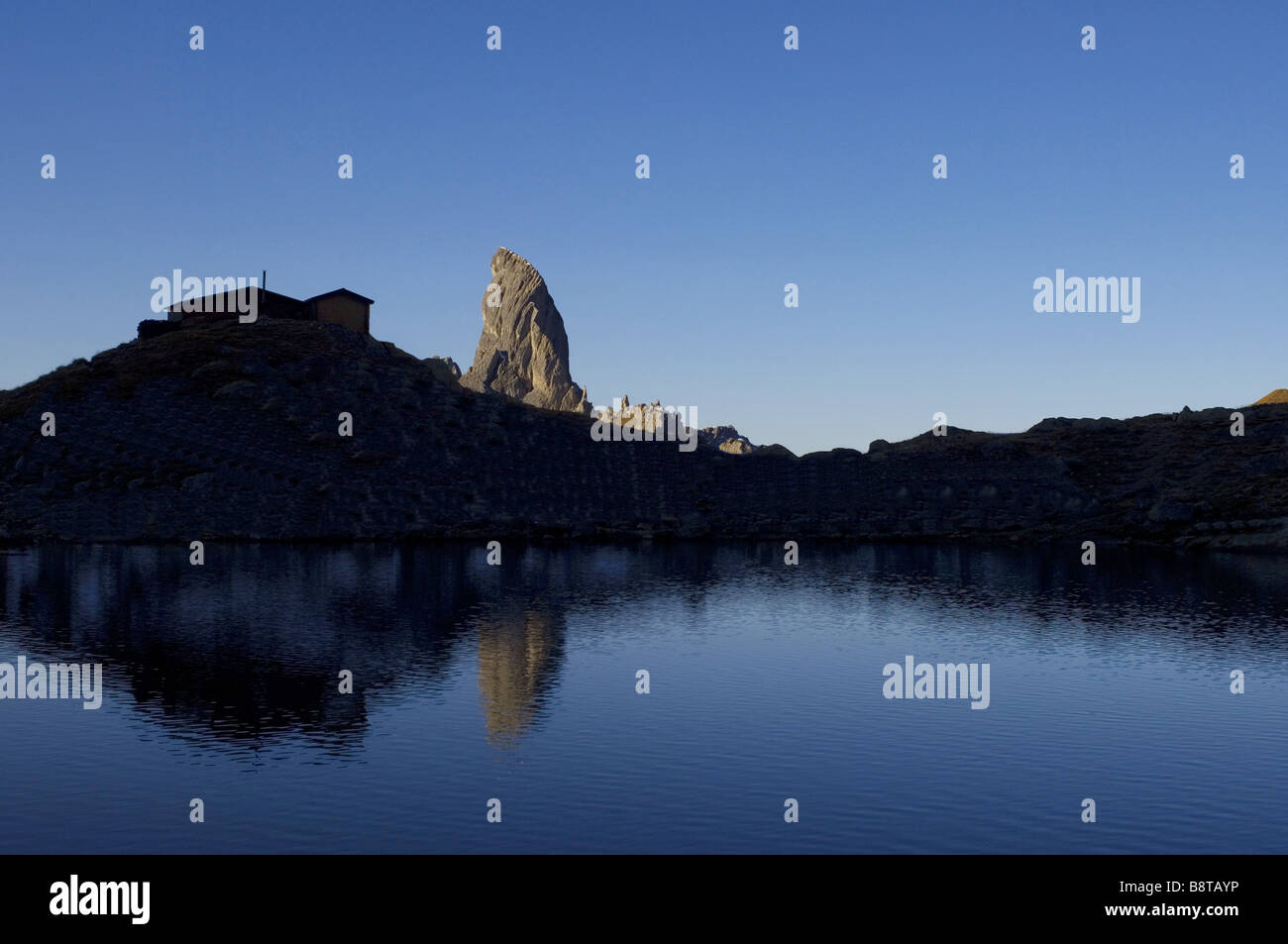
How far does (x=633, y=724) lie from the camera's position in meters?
33.7

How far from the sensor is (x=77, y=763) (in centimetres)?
2866

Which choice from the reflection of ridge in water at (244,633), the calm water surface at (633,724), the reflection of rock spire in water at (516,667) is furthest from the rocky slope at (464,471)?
the reflection of rock spire in water at (516,667)

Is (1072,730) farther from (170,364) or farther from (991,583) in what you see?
(170,364)

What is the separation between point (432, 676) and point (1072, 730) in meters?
21.3

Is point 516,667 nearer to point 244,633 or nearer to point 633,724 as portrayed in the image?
point 633,724

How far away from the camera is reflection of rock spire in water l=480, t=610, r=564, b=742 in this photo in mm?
34438

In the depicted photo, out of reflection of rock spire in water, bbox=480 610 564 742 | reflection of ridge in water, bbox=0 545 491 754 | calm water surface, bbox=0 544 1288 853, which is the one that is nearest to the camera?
calm water surface, bbox=0 544 1288 853

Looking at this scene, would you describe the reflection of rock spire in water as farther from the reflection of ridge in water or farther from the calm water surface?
the reflection of ridge in water

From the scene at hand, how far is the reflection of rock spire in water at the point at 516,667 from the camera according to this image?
1356 inches

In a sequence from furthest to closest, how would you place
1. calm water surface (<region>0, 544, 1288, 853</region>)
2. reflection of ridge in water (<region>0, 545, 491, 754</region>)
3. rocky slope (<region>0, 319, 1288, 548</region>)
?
rocky slope (<region>0, 319, 1288, 548</region>)
reflection of ridge in water (<region>0, 545, 491, 754</region>)
calm water surface (<region>0, 544, 1288, 853</region>)

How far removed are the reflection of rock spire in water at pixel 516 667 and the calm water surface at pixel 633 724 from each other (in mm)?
199

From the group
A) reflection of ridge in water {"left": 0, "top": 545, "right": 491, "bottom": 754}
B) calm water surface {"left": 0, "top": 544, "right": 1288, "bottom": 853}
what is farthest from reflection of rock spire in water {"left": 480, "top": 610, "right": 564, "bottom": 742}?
reflection of ridge in water {"left": 0, "top": 545, "right": 491, "bottom": 754}

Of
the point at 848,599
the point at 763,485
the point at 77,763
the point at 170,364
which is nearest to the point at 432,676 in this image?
the point at 77,763

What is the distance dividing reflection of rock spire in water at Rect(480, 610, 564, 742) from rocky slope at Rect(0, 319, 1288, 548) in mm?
67367
